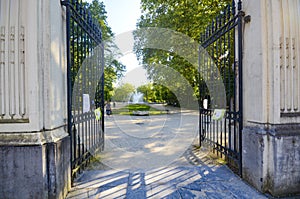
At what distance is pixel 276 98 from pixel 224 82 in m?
1.82

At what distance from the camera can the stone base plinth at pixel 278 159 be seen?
2830 millimetres

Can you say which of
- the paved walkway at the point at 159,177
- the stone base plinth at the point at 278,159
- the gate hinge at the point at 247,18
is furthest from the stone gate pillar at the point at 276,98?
the paved walkway at the point at 159,177

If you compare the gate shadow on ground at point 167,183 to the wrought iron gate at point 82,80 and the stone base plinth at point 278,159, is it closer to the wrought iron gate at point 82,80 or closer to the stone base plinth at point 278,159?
the stone base plinth at point 278,159

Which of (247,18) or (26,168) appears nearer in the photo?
(26,168)

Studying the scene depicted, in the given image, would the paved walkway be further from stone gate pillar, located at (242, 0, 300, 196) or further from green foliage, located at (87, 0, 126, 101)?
green foliage, located at (87, 0, 126, 101)

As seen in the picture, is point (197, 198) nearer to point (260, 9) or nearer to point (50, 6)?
point (260, 9)

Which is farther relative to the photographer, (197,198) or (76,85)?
(76,85)

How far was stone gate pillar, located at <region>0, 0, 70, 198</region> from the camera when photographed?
2482 millimetres

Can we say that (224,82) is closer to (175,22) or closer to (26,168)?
(26,168)

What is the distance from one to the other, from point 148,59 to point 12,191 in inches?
634

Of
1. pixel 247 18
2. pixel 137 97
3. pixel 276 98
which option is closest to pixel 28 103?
pixel 276 98

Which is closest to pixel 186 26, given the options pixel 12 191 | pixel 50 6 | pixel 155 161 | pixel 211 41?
pixel 211 41

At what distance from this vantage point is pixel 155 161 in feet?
15.0

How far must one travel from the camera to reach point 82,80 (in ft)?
13.5
